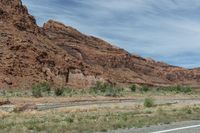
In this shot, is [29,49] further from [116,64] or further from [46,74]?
[116,64]

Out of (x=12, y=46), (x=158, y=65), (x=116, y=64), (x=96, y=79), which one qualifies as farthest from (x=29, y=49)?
(x=158, y=65)

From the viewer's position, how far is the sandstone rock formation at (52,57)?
10962cm

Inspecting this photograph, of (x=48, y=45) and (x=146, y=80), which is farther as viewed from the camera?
(x=146, y=80)

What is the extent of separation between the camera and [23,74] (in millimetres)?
108438

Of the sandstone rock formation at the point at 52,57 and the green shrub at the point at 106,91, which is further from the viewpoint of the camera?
the sandstone rock formation at the point at 52,57

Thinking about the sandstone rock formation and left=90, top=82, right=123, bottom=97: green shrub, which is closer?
left=90, top=82, right=123, bottom=97: green shrub

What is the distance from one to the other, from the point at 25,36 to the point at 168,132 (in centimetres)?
10757

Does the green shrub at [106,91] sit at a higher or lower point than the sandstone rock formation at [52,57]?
lower

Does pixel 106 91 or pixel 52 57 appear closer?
pixel 106 91

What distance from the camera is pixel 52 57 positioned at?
120750 mm

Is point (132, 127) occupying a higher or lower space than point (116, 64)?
lower

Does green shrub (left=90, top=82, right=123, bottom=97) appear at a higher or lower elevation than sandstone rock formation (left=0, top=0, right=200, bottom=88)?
lower

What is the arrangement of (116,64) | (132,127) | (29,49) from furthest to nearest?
(116,64) → (29,49) → (132,127)

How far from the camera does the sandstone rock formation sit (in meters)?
110
